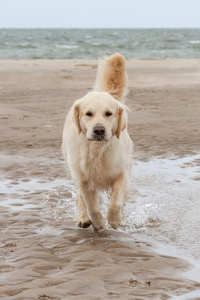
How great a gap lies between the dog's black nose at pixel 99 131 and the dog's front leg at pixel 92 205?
731 mm

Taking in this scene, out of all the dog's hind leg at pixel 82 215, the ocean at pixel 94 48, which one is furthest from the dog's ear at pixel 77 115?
the ocean at pixel 94 48

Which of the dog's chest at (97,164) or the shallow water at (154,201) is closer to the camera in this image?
the dog's chest at (97,164)

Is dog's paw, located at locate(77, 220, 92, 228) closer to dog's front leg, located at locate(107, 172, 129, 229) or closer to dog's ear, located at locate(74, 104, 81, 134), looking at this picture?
dog's front leg, located at locate(107, 172, 129, 229)

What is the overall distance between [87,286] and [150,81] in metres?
15.6

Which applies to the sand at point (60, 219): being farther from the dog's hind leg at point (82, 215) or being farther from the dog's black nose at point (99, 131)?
the dog's black nose at point (99, 131)

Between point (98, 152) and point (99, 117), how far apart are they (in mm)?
378

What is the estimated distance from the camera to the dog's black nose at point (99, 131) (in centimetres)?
450

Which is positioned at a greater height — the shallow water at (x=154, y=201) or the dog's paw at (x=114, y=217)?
the dog's paw at (x=114, y=217)

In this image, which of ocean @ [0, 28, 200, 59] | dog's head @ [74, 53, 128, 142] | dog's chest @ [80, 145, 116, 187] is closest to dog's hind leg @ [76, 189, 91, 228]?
dog's chest @ [80, 145, 116, 187]

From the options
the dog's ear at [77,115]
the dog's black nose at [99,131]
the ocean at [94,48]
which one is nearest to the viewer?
the dog's black nose at [99,131]

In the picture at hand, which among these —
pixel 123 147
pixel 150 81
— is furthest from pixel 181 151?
pixel 150 81

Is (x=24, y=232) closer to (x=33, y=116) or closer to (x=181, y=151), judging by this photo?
(x=181, y=151)

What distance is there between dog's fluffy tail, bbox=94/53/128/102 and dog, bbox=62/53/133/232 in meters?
0.72

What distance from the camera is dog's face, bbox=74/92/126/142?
14.9ft
